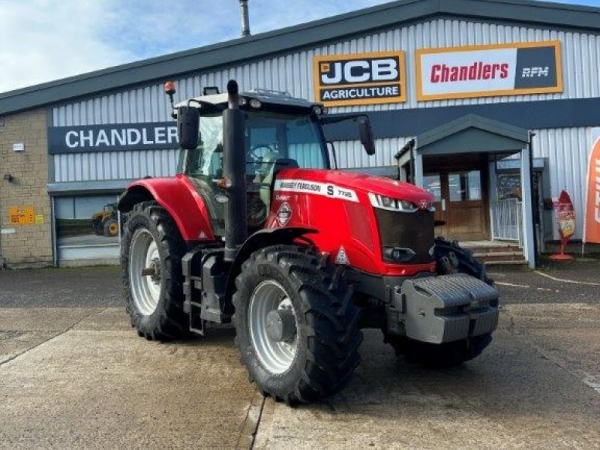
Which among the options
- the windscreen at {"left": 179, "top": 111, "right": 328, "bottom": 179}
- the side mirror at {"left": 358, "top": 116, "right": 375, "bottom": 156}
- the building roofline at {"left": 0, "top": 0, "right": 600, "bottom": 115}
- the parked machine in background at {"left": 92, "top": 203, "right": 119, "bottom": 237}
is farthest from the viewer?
the parked machine in background at {"left": 92, "top": 203, "right": 119, "bottom": 237}

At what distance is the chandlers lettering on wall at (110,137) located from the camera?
52.3 ft

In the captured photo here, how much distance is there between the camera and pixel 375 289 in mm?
4488

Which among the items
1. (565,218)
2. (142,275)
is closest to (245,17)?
(565,218)

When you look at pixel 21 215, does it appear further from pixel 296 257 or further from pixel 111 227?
pixel 296 257

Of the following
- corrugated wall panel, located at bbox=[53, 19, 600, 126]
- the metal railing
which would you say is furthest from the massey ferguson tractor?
corrugated wall panel, located at bbox=[53, 19, 600, 126]

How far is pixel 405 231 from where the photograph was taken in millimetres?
4535

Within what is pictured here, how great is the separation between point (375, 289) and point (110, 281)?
9.17 m

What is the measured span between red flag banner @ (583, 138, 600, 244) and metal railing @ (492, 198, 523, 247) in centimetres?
190

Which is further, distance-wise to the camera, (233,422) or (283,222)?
(283,222)

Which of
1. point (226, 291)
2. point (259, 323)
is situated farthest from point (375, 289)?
point (226, 291)

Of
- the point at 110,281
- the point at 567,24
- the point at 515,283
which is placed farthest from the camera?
the point at 567,24

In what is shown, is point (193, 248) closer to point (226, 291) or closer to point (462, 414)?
point (226, 291)

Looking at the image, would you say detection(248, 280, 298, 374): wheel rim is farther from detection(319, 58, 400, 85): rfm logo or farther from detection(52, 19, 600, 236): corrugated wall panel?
detection(319, 58, 400, 85): rfm logo

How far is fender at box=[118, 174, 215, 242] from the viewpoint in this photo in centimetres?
588
